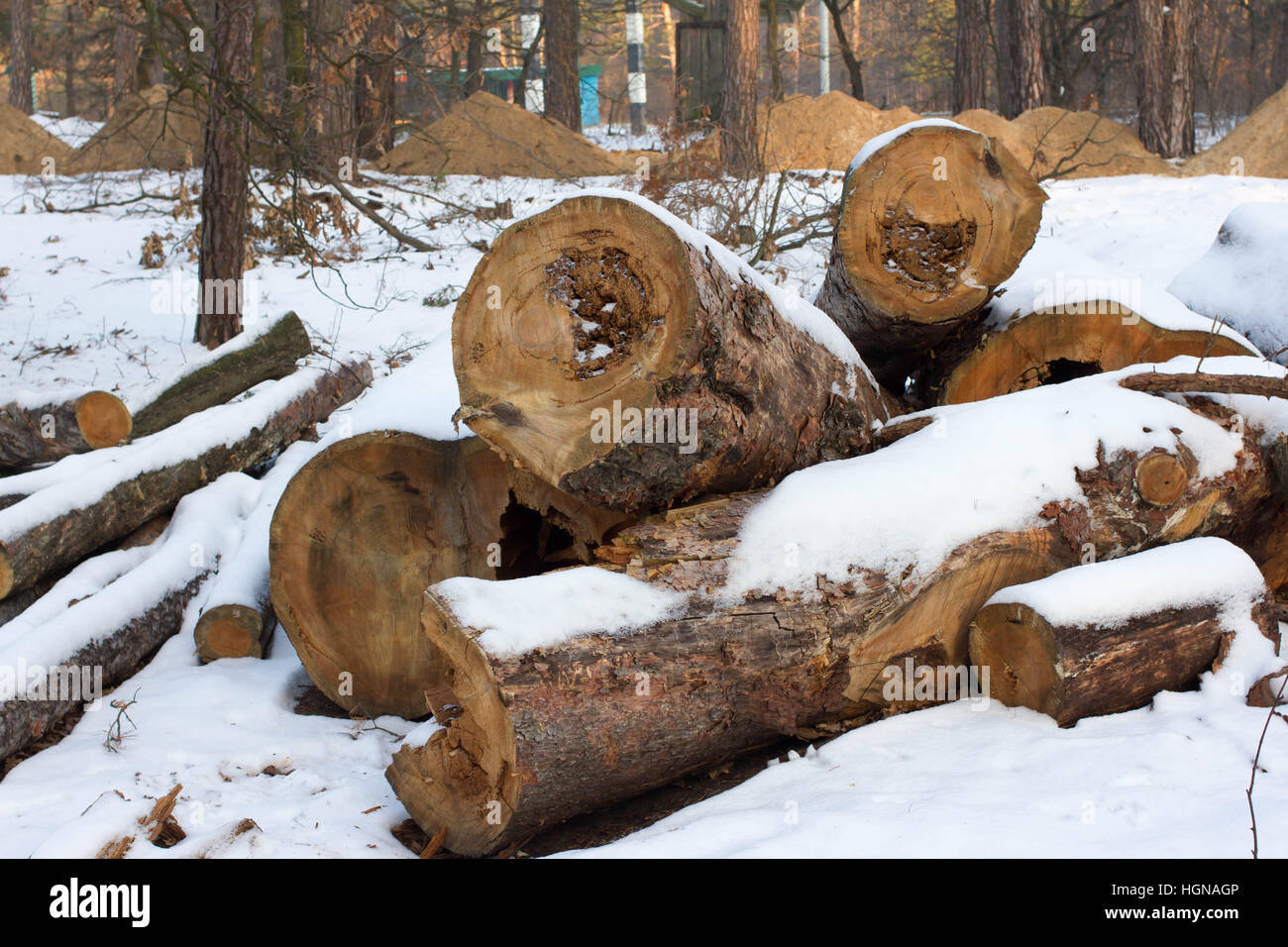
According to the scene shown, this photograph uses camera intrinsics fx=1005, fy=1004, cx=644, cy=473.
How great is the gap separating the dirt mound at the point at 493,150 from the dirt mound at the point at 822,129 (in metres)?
2.23

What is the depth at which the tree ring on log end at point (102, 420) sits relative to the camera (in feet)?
15.2

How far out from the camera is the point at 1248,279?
4445 mm

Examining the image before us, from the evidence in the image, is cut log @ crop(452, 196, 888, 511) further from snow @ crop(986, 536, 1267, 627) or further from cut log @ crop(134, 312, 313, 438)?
cut log @ crop(134, 312, 313, 438)

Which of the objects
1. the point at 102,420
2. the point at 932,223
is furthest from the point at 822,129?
the point at 102,420

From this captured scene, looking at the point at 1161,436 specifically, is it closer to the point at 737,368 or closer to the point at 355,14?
the point at 737,368

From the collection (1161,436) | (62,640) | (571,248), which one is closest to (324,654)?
(62,640)

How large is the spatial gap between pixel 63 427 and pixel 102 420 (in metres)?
0.17

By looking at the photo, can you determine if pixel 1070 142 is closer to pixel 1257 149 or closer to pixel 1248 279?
pixel 1257 149

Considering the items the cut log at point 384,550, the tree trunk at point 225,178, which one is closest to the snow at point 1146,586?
the cut log at point 384,550

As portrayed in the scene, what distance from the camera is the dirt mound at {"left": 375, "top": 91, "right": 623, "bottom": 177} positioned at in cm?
1323

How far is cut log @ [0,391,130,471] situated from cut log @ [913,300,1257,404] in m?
3.76

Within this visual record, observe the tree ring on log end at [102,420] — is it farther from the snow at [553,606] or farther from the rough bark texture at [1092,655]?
the rough bark texture at [1092,655]

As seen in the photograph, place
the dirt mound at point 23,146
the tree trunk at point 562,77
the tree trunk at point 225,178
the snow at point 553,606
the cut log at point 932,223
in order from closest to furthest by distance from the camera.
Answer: the snow at point 553,606, the cut log at point 932,223, the tree trunk at point 225,178, the dirt mound at point 23,146, the tree trunk at point 562,77

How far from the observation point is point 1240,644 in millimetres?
2803
